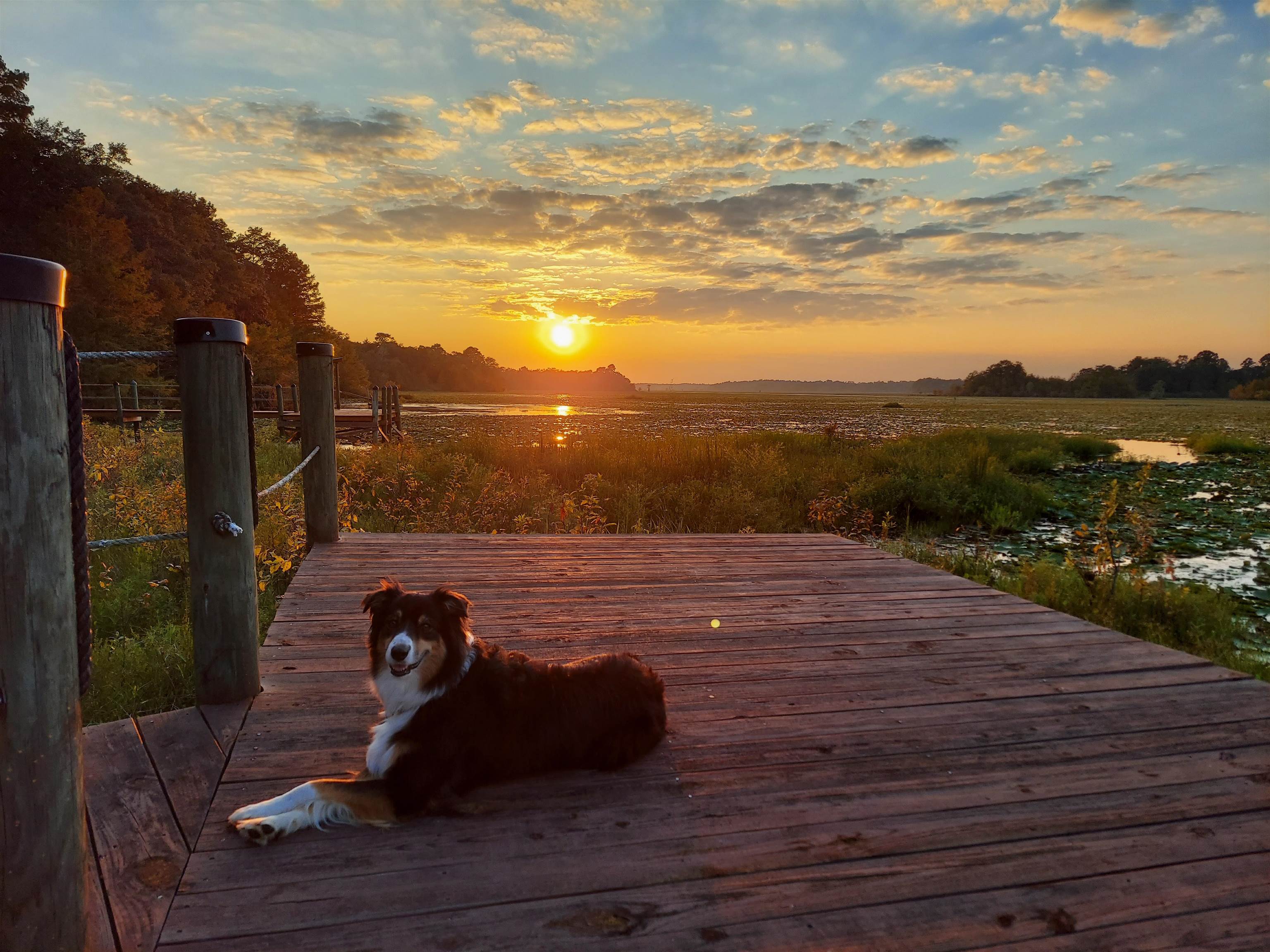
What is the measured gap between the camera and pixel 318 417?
5.04 m

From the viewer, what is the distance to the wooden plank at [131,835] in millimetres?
1754

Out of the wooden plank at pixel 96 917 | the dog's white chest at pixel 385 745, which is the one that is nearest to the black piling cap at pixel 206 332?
the dog's white chest at pixel 385 745

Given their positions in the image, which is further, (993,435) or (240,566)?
(993,435)

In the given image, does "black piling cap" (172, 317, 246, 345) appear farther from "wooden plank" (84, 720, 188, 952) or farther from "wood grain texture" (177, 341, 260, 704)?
Answer: "wooden plank" (84, 720, 188, 952)

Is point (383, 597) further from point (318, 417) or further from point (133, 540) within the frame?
point (318, 417)

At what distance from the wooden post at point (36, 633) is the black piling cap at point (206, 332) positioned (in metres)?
1.30

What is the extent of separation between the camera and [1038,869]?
2018 millimetres

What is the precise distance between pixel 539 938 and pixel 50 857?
1.10 metres

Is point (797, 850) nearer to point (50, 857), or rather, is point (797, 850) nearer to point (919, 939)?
point (919, 939)

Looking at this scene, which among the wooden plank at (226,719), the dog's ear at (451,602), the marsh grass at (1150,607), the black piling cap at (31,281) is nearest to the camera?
the black piling cap at (31,281)

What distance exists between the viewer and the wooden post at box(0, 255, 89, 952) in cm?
136

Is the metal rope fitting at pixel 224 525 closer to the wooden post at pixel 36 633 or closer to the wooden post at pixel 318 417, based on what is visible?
the wooden post at pixel 36 633

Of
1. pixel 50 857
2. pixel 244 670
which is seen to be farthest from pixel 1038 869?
pixel 244 670

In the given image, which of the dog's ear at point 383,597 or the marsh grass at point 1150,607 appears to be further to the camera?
the marsh grass at point 1150,607
